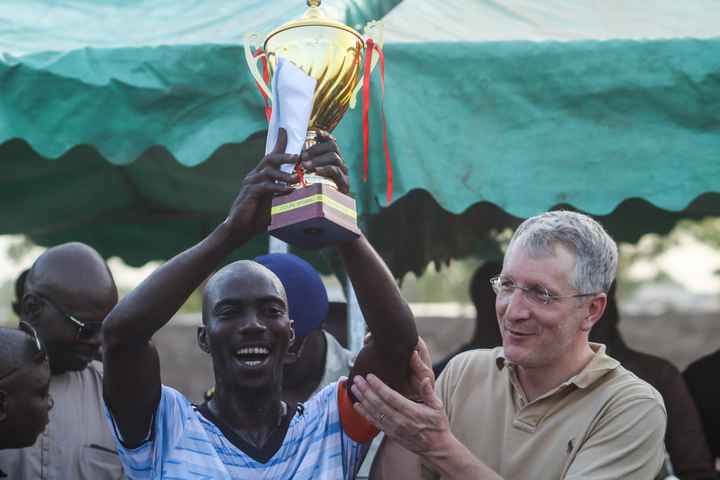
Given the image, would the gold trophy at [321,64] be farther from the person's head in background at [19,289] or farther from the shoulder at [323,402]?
the person's head in background at [19,289]

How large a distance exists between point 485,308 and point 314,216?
113 inches

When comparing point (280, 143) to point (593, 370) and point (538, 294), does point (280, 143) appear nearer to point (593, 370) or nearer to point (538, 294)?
point (538, 294)

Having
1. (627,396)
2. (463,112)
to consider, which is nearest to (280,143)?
(627,396)

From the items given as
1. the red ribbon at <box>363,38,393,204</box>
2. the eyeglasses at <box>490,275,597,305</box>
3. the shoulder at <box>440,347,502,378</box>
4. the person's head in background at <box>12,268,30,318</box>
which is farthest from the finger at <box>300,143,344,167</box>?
the person's head in background at <box>12,268,30,318</box>

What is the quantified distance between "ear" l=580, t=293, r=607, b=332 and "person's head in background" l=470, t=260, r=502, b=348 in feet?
7.35

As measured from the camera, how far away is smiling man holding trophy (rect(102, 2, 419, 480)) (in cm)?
242

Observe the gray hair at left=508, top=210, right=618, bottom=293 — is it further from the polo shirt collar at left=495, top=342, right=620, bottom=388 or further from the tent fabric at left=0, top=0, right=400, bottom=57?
the tent fabric at left=0, top=0, right=400, bottom=57

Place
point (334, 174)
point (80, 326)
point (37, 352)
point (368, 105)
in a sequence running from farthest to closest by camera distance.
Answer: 1. point (368, 105)
2. point (80, 326)
3. point (37, 352)
4. point (334, 174)

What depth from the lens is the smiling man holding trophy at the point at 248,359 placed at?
7.94 feet

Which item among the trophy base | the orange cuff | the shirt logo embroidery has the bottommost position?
the shirt logo embroidery

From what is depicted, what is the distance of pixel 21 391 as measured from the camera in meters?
2.75

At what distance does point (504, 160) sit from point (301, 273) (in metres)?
0.89

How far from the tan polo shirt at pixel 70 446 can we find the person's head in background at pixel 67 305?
9 cm

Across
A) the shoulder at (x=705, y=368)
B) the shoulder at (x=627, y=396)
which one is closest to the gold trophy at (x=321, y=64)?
the shoulder at (x=627, y=396)
